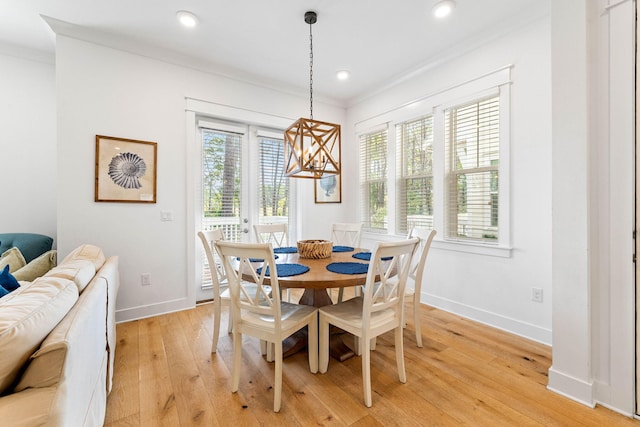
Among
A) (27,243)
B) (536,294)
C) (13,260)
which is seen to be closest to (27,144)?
(27,243)

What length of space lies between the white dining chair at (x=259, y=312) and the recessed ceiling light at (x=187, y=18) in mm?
2097

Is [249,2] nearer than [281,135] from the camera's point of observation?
Yes

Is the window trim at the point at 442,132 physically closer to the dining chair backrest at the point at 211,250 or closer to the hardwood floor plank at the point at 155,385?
the dining chair backrest at the point at 211,250

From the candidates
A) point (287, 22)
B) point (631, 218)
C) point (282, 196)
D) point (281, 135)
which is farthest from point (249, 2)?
point (631, 218)

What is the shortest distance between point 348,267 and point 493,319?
171 cm

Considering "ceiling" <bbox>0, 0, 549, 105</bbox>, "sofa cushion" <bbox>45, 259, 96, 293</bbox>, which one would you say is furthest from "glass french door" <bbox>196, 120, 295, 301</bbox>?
"sofa cushion" <bbox>45, 259, 96, 293</bbox>

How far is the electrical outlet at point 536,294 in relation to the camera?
2414 mm

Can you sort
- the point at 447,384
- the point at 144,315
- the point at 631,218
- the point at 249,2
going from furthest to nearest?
the point at 144,315 < the point at 249,2 < the point at 447,384 < the point at 631,218

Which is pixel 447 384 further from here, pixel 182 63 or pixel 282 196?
pixel 182 63

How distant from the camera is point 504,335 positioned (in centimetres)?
254

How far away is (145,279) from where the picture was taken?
2.98m

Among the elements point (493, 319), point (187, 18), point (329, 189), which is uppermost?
point (187, 18)

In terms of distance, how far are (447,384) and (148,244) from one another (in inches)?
117

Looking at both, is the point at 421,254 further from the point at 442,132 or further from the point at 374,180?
the point at 374,180
